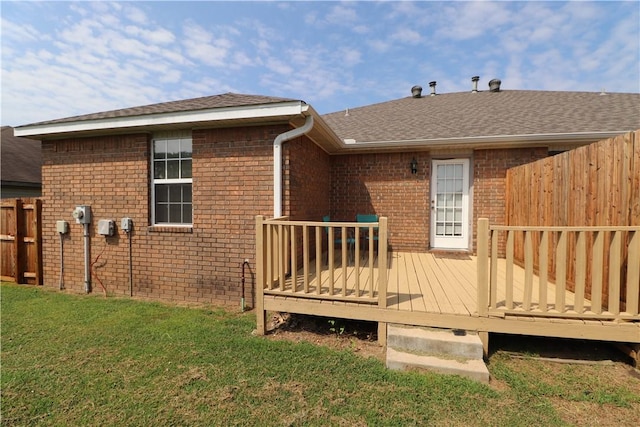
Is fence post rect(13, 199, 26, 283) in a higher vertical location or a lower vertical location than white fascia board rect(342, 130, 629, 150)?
lower

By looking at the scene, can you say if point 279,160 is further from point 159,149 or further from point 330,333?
point 330,333

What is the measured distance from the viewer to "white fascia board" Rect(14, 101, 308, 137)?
3.80 metres

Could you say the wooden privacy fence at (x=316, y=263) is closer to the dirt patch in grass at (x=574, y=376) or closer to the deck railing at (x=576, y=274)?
the deck railing at (x=576, y=274)

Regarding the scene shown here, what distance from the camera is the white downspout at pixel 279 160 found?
13.2 ft

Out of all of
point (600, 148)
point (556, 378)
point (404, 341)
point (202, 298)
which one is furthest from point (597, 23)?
point (202, 298)

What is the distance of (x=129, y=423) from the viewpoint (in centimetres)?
200

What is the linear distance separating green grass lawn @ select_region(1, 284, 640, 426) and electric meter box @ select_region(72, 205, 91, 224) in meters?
1.97

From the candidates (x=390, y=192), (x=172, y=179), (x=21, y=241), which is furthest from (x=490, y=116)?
(x=21, y=241)

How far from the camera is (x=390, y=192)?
657cm

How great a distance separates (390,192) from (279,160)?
3403 mm

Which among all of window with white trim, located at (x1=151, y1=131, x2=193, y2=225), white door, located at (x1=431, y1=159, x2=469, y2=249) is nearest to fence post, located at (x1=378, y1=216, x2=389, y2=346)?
window with white trim, located at (x1=151, y1=131, x2=193, y2=225)

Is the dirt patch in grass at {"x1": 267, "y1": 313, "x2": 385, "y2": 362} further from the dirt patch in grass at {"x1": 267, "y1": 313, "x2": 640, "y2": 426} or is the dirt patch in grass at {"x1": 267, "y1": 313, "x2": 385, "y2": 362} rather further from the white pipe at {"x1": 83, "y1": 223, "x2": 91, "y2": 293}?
the white pipe at {"x1": 83, "y1": 223, "x2": 91, "y2": 293}

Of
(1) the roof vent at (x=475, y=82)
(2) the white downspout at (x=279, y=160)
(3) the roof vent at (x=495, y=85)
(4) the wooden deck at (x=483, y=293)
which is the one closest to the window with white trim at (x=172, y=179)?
(2) the white downspout at (x=279, y=160)

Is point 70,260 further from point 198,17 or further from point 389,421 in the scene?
point 389,421
